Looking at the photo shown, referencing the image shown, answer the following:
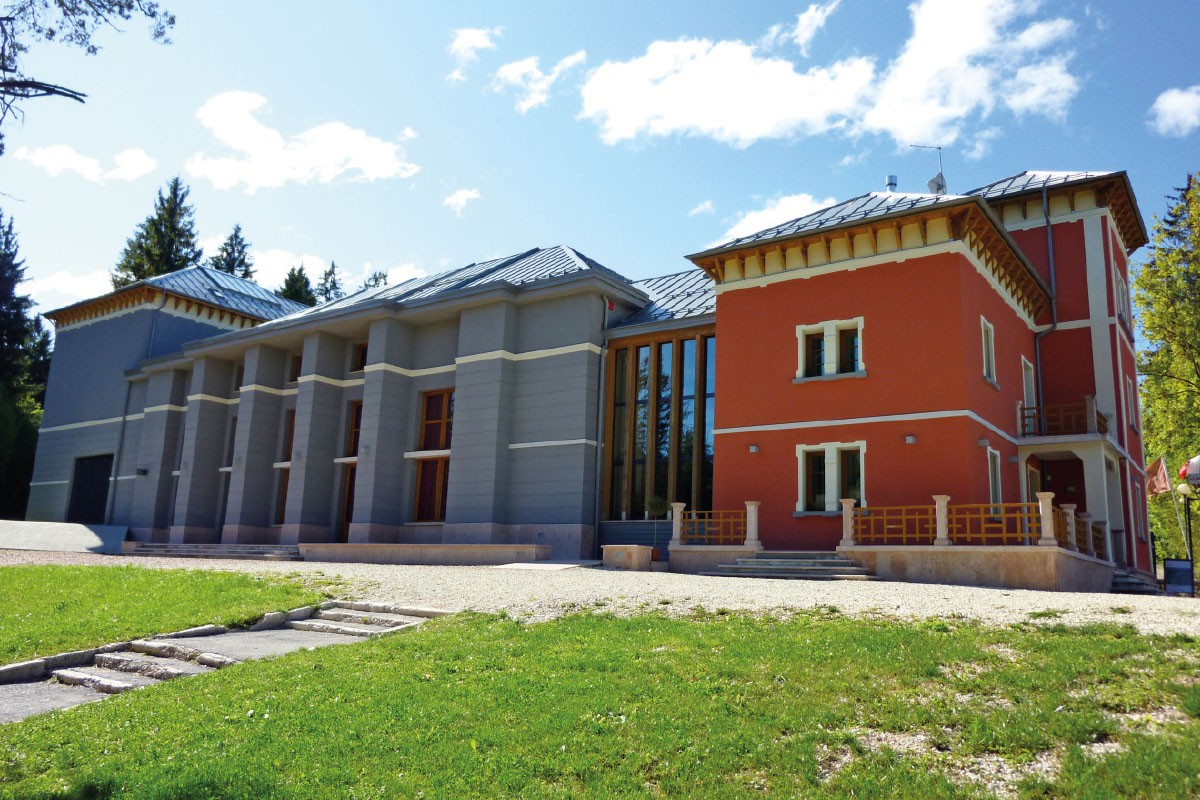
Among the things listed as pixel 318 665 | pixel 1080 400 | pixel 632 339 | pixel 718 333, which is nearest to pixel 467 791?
pixel 318 665

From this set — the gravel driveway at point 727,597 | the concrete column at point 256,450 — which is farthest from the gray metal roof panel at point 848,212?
the concrete column at point 256,450

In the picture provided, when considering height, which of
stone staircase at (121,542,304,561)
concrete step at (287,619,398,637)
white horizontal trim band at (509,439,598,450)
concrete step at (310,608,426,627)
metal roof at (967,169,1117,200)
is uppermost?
metal roof at (967,169,1117,200)

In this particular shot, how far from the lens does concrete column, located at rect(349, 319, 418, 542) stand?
26.1m

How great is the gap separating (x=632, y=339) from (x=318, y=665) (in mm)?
16618

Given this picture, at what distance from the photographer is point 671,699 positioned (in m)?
7.02

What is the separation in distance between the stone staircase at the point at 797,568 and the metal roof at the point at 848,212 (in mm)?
7145

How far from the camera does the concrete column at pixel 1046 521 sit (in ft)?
50.0

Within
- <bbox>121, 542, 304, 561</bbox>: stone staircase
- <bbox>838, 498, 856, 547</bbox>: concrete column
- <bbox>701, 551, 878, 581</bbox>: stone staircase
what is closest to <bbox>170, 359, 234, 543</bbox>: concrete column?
<bbox>121, 542, 304, 561</bbox>: stone staircase

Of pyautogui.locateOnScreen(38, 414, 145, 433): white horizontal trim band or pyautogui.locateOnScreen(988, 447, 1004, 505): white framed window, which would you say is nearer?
pyautogui.locateOnScreen(988, 447, 1004, 505): white framed window

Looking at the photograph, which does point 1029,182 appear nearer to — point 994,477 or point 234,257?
point 994,477

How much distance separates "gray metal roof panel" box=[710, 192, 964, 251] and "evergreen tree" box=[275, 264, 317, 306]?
133 ft

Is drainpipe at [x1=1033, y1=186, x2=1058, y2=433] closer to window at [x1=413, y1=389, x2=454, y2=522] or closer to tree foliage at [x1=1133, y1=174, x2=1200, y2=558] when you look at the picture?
tree foliage at [x1=1133, y1=174, x2=1200, y2=558]

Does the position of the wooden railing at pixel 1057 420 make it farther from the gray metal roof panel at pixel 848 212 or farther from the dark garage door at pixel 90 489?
the dark garage door at pixel 90 489

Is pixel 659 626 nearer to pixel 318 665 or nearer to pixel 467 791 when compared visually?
pixel 318 665
